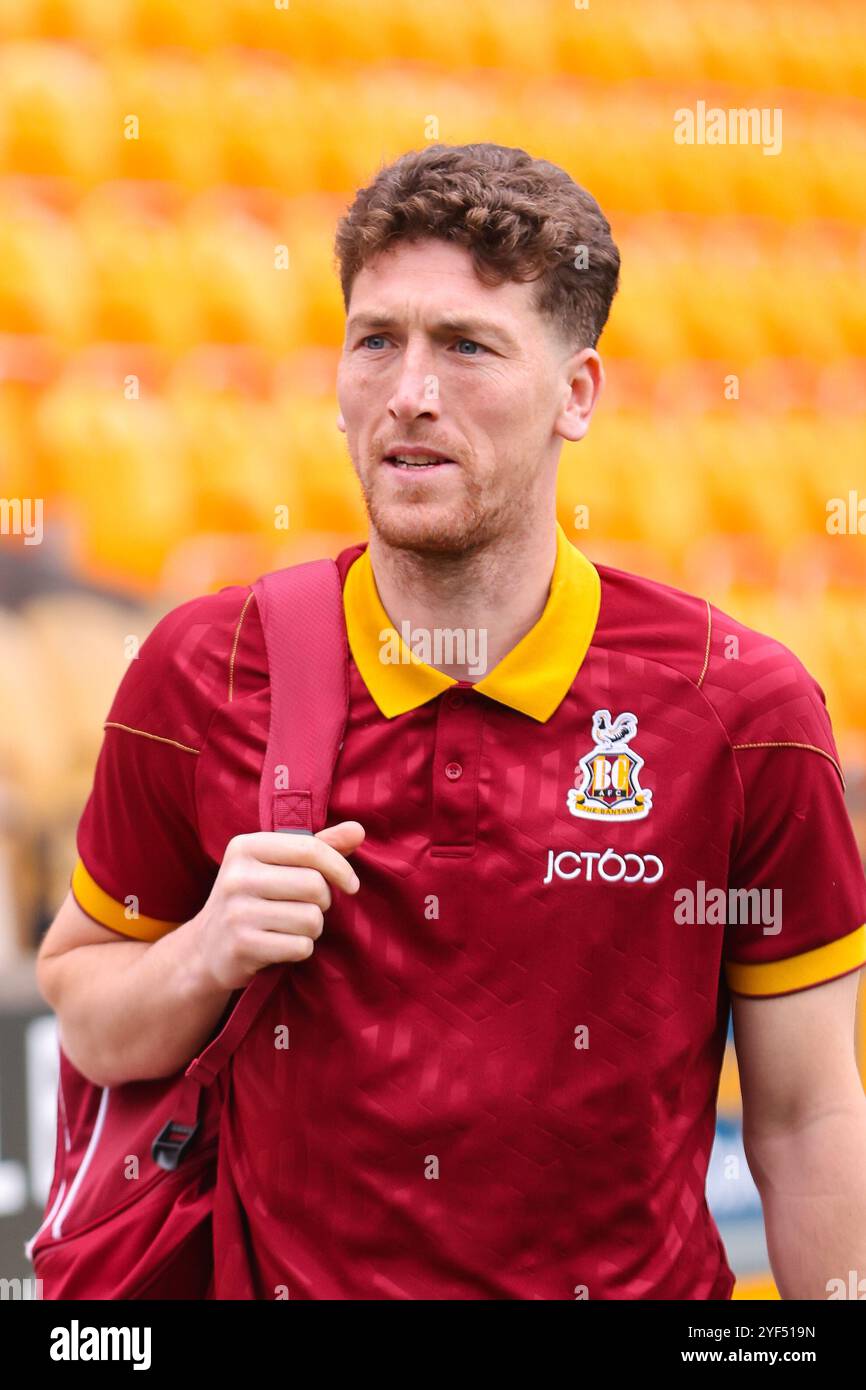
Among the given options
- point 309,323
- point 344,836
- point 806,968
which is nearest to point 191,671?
point 344,836

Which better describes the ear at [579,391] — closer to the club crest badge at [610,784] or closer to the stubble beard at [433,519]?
the stubble beard at [433,519]

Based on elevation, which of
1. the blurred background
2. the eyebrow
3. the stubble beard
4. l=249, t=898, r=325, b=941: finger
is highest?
the blurred background

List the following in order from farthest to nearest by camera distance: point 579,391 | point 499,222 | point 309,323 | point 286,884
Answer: point 309,323, point 579,391, point 499,222, point 286,884

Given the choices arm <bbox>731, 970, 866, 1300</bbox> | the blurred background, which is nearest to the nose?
arm <bbox>731, 970, 866, 1300</bbox>

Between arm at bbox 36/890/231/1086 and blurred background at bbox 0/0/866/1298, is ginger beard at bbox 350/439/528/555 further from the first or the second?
blurred background at bbox 0/0/866/1298

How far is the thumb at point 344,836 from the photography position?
122 cm

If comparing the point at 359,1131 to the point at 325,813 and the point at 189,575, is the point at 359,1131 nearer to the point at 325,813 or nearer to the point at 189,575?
the point at 325,813

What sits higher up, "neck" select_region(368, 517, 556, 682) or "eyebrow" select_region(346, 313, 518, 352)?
"eyebrow" select_region(346, 313, 518, 352)

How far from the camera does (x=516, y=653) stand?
1332mm

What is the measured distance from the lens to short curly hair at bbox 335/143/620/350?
1311 millimetres

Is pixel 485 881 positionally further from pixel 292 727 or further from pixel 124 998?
pixel 124 998

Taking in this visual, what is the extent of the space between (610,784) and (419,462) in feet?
0.99

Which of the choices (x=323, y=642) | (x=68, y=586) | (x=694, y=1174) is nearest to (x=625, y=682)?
(x=323, y=642)

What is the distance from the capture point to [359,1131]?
125 centimetres
